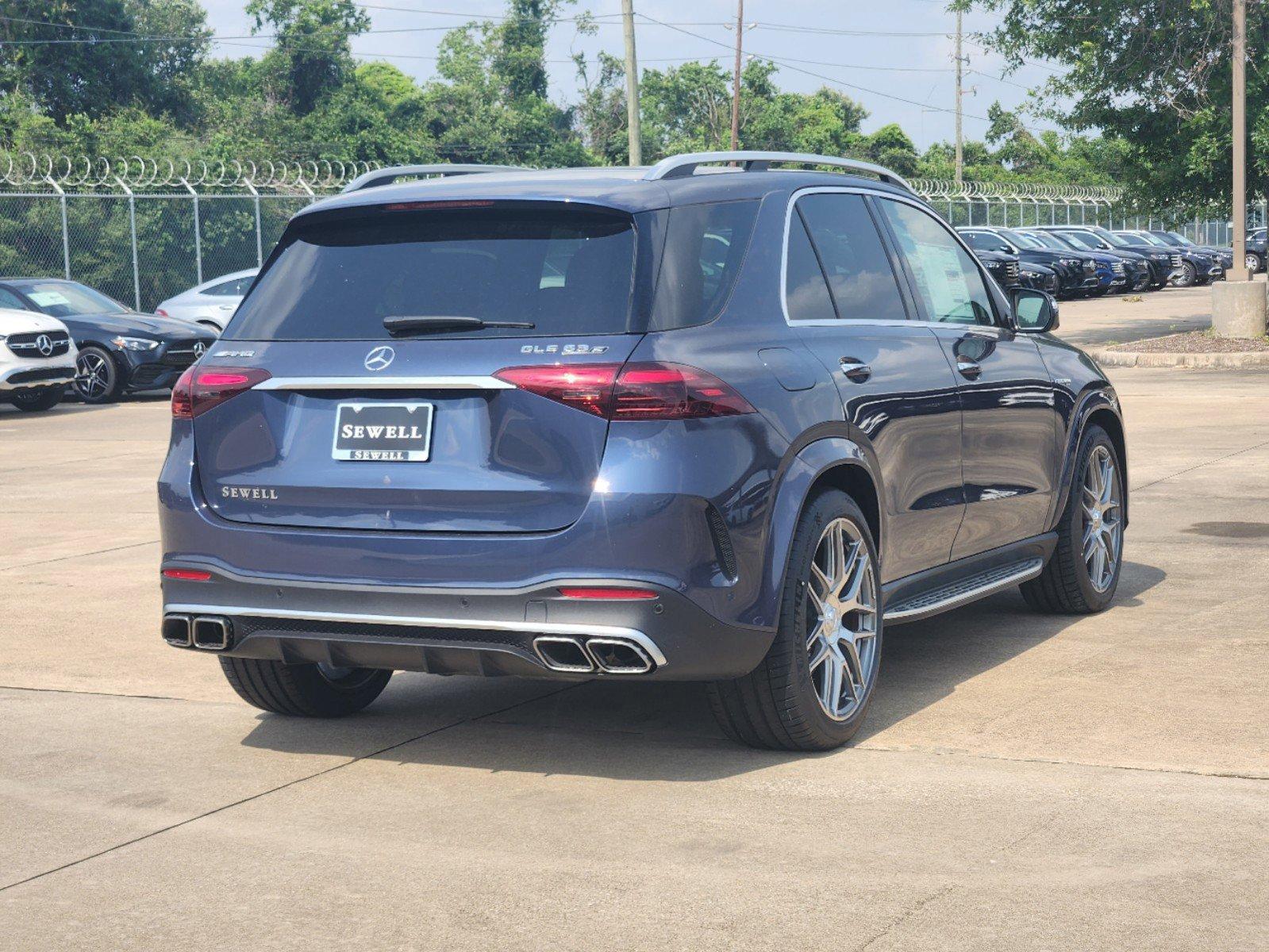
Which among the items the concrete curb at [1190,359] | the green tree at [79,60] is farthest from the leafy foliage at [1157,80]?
the green tree at [79,60]

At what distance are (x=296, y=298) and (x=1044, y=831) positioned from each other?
8.78 feet

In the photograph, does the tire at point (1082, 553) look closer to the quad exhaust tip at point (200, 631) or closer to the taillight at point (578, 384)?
the taillight at point (578, 384)

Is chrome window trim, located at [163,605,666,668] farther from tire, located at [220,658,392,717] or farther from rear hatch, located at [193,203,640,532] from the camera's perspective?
tire, located at [220,658,392,717]

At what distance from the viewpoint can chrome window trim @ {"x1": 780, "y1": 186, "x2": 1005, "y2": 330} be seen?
18.4 ft

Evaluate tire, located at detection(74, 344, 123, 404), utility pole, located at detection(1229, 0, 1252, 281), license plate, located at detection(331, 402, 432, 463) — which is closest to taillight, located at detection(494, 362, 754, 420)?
license plate, located at detection(331, 402, 432, 463)

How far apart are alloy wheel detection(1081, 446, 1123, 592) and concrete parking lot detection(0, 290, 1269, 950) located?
0.20 meters

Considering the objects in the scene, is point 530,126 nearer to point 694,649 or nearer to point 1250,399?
point 1250,399

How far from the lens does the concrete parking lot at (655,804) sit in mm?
4055

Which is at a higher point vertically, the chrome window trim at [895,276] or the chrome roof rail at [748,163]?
the chrome roof rail at [748,163]

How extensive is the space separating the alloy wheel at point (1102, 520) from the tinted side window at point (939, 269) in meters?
1.03

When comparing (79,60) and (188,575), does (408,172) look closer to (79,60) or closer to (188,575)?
(188,575)

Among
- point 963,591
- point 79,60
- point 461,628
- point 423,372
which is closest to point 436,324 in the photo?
point 423,372

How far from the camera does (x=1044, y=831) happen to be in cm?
462

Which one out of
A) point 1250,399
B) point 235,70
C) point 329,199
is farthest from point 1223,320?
point 235,70
